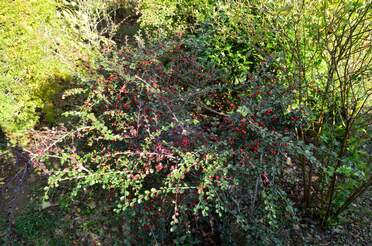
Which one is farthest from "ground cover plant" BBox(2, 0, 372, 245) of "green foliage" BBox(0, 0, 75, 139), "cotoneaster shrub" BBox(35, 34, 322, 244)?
"green foliage" BBox(0, 0, 75, 139)

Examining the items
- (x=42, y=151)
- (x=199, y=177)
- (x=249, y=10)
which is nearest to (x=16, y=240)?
(x=42, y=151)

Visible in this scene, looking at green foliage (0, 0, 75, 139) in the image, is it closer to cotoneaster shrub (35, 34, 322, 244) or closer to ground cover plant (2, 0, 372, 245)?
ground cover plant (2, 0, 372, 245)

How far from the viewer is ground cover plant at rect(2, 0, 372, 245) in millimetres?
2346

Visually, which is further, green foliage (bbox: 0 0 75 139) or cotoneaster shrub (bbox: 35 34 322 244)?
green foliage (bbox: 0 0 75 139)

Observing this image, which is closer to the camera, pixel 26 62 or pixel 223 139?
pixel 223 139

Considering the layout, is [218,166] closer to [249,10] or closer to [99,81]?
[99,81]

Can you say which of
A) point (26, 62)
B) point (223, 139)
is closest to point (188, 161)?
point (223, 139)

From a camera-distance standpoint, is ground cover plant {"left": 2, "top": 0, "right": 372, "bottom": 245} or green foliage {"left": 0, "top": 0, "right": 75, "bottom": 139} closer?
ground cover plant {"left": 2, "top": 0, "right": 372, "bottom": 245}

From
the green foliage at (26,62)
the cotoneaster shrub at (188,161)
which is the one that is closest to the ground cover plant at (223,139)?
the cotoneaster shrub at (188,161)

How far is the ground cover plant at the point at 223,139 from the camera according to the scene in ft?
7.70

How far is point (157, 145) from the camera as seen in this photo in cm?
245

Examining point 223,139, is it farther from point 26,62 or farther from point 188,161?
point 26,62

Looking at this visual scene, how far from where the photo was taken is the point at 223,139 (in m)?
2.59

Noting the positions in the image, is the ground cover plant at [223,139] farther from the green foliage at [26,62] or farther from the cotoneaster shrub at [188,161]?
the green foliage at [26,62]
